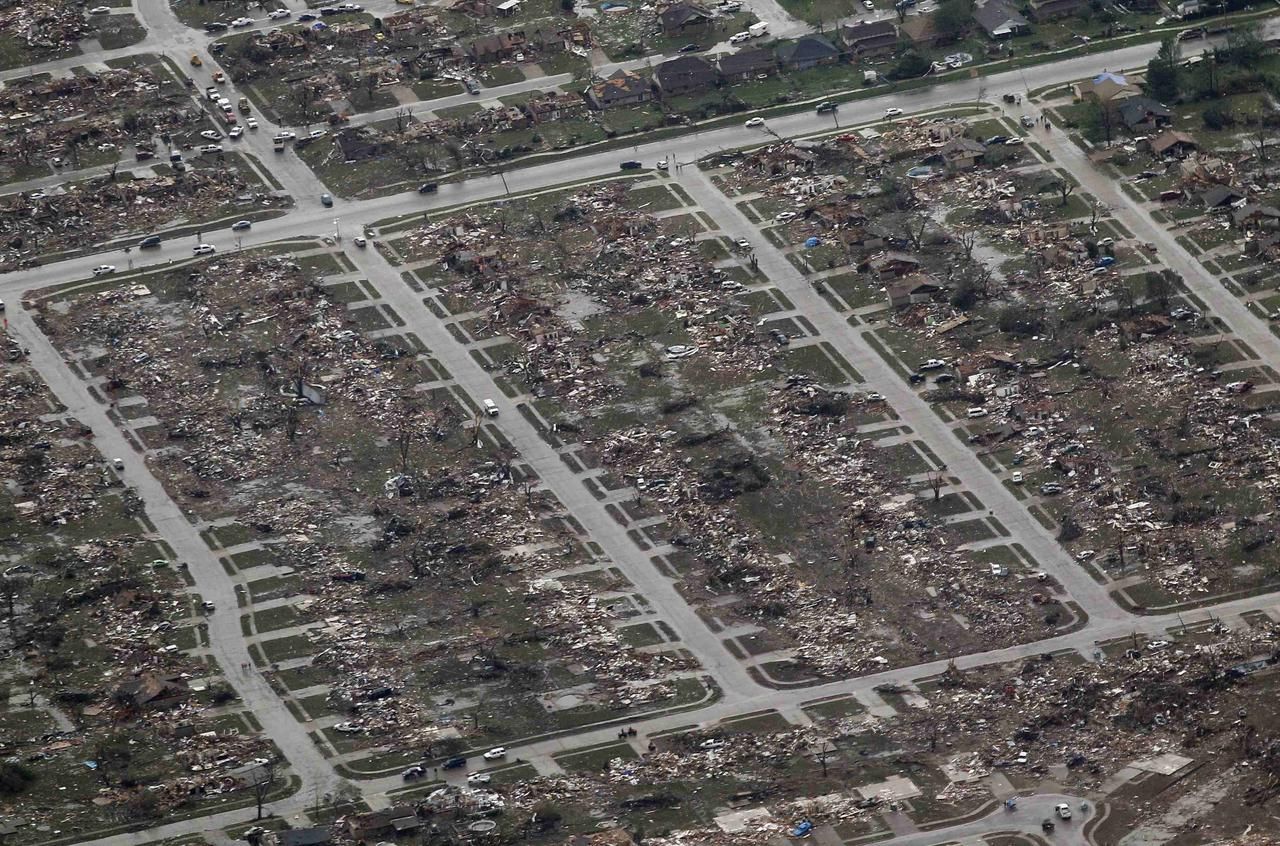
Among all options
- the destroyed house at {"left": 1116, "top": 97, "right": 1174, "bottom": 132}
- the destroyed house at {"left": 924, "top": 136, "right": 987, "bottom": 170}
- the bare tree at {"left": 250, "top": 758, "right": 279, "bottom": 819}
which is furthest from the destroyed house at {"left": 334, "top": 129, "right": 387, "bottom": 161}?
the bare tree at {"left": 250, "top": 758, "right": 279, "bottom": 819}

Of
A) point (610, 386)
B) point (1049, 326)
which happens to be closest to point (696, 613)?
point (610, 386)

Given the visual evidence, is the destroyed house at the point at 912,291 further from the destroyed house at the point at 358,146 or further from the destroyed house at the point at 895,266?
the destroyed house at the point at 358,146

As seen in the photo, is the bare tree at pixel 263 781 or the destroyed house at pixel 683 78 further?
the destroyed house at pixel 683 78

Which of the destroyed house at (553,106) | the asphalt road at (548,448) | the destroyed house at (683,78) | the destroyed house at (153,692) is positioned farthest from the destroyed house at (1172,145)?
the destroyed house at (153,692)

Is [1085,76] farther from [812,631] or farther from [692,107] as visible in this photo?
[812,631]

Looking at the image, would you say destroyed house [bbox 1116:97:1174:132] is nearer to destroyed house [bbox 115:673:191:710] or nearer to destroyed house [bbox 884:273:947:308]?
destroyed house [bbox 884:273:947:308]
